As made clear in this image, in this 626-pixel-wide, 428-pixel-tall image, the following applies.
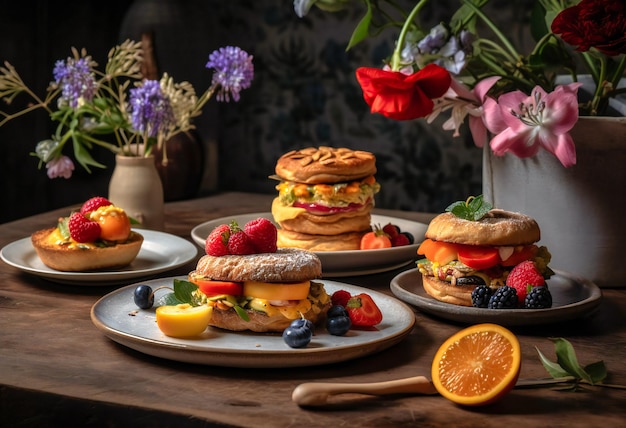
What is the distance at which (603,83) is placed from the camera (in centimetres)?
173

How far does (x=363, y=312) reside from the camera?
1.42 metres

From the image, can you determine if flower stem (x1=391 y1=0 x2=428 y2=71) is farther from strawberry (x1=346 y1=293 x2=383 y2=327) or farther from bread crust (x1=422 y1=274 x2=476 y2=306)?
strawberry (x1=346 y1=293 x2=383 y2=327)

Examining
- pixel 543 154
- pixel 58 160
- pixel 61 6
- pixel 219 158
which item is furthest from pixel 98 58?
pixel 543 154

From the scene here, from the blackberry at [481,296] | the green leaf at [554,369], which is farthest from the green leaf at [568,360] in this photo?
the blackberry at [481,296]

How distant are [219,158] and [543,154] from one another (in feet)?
7.27

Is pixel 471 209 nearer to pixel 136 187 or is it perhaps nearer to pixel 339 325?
pixel 339 325

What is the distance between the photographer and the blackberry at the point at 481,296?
1501 mm

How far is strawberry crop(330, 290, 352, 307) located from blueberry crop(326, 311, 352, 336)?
0.09 meters

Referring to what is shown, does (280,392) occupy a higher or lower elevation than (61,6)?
lower

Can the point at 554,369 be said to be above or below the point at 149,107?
below

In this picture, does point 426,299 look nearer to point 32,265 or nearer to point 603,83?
point 603,83

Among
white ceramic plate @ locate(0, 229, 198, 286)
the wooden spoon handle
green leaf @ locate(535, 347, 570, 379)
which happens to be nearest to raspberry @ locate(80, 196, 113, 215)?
white ceramic plate @ locate(0, 229, 198, 286)

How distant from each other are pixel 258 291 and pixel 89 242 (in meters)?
0.54

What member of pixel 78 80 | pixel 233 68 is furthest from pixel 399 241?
pixel 78 80
